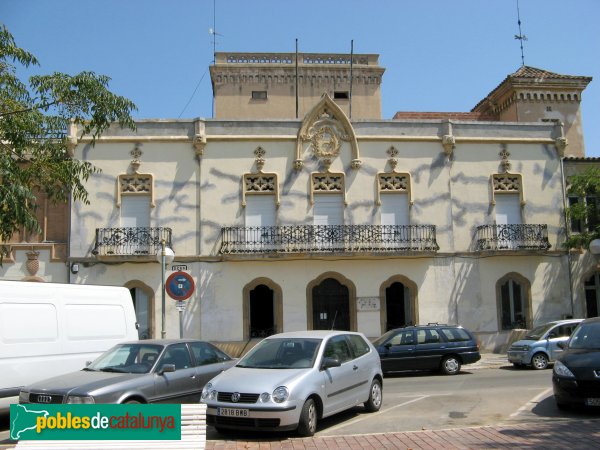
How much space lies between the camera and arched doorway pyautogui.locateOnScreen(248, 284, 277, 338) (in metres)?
24.5

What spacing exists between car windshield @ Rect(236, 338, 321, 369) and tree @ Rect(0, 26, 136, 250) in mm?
5007

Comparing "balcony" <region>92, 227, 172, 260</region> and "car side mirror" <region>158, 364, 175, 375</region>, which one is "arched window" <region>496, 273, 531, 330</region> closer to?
"balcony" <region>92, 227, 172, 260</region>

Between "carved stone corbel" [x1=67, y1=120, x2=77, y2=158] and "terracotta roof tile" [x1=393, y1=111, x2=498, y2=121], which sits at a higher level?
"terracotta roof tile" [x1=393, y1=111, x2=498, y2=121]

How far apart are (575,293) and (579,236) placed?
2.61 m

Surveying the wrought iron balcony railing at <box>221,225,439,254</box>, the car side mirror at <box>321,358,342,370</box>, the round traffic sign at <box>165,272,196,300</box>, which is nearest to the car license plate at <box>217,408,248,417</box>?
the car side mirror at <box>321,358,342,370</box>

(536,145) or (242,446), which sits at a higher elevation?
(536,145)

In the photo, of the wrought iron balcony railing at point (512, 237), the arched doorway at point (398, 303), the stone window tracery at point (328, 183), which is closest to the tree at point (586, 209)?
the wrought iron balcony railing at point (512, 237)

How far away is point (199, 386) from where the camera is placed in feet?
35.9

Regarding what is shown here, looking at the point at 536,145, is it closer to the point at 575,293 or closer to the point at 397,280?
the point at 575,293

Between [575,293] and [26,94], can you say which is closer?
[26,94]

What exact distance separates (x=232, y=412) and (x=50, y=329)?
187 inches

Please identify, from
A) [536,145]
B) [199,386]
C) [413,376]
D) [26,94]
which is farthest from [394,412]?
[536,145]

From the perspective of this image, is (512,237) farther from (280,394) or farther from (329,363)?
(280,394)

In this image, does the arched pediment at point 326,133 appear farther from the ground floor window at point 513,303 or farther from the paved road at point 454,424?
the paved road at point 454,424
